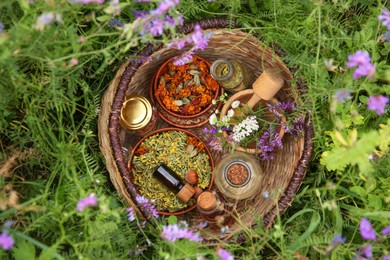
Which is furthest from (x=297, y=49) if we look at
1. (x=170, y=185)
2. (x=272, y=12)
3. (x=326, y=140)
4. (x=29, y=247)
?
(x=29, y=247)

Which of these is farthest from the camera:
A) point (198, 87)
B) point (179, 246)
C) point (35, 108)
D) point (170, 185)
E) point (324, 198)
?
point (198, 87)

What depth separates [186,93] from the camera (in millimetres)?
1963

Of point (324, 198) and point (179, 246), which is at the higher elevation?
point (179, 246)

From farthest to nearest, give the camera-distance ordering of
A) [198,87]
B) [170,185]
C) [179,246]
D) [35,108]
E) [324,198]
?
1. [198,87]
2. [170,185]
3. [324,198]
4. [35,108]
5. [179,246]

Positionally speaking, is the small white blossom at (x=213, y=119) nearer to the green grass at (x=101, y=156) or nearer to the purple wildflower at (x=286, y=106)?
the purple wildflower at (x=286, y=106)

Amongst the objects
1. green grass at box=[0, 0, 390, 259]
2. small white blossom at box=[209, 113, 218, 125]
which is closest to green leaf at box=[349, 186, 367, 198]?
green grass at box=[0, 0, 390, 259]

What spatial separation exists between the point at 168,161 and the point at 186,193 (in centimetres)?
19

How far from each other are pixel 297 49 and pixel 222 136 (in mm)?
445

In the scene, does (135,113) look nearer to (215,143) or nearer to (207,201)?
(215,143)

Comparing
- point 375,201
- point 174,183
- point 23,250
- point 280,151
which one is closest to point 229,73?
point 280,151

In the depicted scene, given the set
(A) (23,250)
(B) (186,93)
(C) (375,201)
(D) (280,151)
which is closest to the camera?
(A) (23,250)

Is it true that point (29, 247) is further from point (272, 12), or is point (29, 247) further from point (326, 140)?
point (272, 12)

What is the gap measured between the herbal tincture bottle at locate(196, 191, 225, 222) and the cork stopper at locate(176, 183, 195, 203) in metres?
0.05

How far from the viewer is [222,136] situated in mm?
1883
